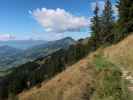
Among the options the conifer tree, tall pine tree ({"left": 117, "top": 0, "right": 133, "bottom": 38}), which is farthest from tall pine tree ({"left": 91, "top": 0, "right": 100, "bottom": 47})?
tall pine tree ({"left": 117, "top": 0, "right": 133, "bottom": 38})

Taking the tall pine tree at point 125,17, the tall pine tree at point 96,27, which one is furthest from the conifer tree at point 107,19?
the tall pine tree at point 125,17

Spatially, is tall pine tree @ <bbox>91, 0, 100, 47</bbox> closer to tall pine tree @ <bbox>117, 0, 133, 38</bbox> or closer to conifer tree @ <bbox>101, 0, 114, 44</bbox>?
conifer tree @ <bbox>101, 0, 114, 44</bbox>

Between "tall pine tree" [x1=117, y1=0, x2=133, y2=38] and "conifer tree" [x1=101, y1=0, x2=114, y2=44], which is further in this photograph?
"conifer tree" [x1=101, y1=0, x2=114, y2=44]

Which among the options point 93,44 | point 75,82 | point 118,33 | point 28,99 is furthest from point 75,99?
→ point 93,44

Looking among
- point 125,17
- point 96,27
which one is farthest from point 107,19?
point 125,17

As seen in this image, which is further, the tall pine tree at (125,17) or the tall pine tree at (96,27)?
the tall pine tree at (96,27)

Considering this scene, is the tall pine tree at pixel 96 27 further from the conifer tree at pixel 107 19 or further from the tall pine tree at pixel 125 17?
the tall pine tree at pixel 125 17

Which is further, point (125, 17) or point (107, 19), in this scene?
point (107, 19)

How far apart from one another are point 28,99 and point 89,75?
2.81 m

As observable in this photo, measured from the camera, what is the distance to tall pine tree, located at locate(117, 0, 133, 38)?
39.1 m

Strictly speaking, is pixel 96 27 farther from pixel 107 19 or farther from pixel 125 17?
pixel 125 17

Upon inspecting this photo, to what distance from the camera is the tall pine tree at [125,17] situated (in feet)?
128

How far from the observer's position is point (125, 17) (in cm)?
4109

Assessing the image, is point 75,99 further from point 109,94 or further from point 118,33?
point 118,33
